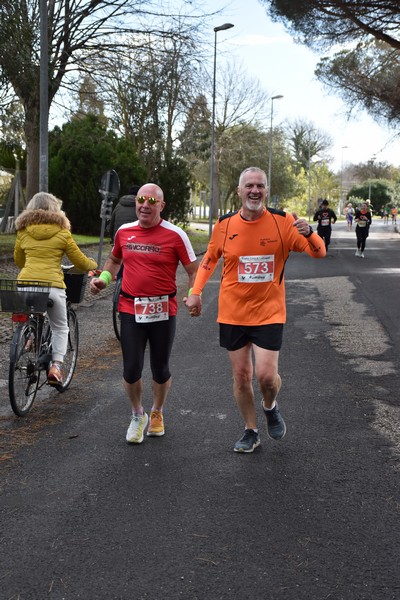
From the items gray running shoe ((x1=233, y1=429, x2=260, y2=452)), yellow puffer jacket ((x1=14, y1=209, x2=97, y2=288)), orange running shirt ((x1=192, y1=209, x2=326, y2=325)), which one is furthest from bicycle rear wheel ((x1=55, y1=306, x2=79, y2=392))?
orange running shirt ((x1=192, y1=209, x2=326, y2=325))

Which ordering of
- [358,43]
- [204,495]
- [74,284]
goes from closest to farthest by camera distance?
[204,495] < [74,284] < [358,43]

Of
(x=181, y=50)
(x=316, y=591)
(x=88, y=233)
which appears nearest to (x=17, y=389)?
(x=316, y=591)

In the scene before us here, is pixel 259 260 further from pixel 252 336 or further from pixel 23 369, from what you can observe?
pixel 23 369

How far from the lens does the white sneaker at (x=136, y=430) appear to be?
17.0 ft

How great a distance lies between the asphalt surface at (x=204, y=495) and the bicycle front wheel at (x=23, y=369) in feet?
0.47

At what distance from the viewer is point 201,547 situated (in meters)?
3.53

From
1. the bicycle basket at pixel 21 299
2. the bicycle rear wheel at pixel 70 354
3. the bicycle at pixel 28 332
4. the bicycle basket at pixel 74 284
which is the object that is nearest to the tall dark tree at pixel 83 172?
the bicycle rear wheel at pixel 70 354

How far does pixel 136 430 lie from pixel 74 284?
1.78 metres

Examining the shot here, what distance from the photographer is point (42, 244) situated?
19.6 ft

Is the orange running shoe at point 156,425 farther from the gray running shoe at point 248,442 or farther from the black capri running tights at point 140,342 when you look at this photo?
the gray running shoe at point 248,442

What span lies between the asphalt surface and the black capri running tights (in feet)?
1.72

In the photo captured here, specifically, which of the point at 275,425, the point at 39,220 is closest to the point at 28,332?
the point at 39,220

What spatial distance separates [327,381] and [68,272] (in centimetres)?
265

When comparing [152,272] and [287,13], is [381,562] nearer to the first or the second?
[152,272]
